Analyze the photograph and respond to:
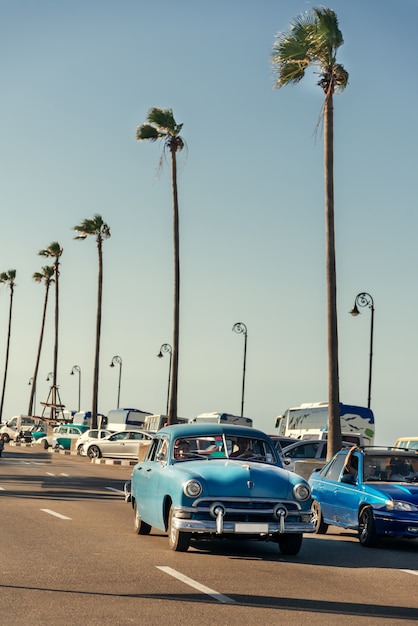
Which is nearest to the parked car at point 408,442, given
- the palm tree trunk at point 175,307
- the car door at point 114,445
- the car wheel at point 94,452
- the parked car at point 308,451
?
the parked car at point 308,451

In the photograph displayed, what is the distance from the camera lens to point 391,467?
52.8ft

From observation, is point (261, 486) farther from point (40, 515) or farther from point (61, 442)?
point (61, 442)

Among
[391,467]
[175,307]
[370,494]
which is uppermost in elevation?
[175,307]

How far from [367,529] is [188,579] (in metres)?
4.96

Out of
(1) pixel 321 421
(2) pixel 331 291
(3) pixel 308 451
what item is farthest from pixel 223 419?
(2) pixel 331 291

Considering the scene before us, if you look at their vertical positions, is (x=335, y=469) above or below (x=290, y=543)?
above

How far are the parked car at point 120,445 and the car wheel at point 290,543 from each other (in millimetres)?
34060

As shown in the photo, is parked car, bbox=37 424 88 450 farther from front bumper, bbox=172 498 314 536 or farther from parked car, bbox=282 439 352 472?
front bumper, bbox=172 498 314 536

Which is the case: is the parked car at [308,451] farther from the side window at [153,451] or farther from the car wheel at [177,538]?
the car wheel at [177,538]

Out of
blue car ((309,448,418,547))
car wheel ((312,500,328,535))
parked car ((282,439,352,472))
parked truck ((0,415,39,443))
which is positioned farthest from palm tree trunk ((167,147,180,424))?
parked truck ((0,415,39,443))

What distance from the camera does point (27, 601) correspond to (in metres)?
9.14

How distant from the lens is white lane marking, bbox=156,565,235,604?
9.59 m

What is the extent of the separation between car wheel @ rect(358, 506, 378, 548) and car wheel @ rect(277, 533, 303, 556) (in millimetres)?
1852

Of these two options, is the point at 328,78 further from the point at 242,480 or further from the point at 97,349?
the point at 97,349
